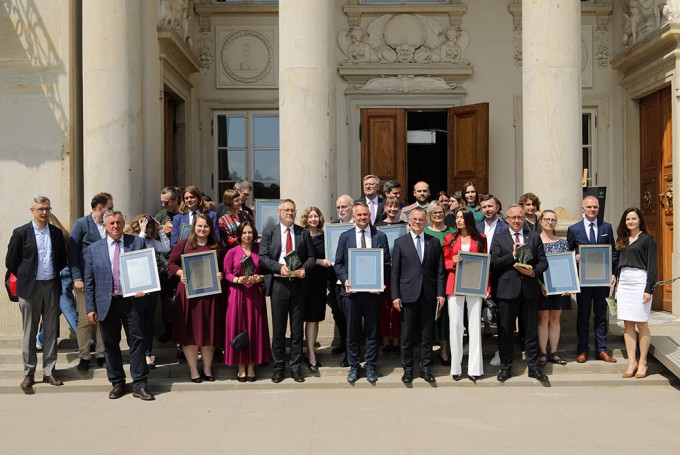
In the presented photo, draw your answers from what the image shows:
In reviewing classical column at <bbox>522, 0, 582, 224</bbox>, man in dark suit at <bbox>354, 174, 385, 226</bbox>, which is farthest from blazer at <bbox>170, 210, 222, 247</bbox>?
classical column at <bbox>522, 0, 582, 224</bbox>

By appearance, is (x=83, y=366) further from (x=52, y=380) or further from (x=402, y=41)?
(x=402, y=41)

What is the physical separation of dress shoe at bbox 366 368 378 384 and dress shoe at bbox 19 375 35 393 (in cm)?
367

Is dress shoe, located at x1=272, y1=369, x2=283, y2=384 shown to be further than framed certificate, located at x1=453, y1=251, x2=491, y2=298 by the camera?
Yes

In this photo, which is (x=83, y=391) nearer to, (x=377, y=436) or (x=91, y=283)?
(x=91, y=283)

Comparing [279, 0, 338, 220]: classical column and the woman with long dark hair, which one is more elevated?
[279, 0, 338, 220]: classical column

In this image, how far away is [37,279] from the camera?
8414 millimetres

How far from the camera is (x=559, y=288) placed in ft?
28.5

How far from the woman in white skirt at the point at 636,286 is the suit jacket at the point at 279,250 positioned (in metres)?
3.55

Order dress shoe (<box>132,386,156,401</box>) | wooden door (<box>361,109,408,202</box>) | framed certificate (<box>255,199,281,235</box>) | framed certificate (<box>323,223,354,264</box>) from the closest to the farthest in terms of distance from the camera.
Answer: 1. dress shoe (<box>132,386,156,401</box>)
2. framed certificate (<box>323,223,354,264</box>)
3. framed certificate (<box>255,199,281,235</box>)
4. wooden door (<box>361,109,408,202</box>)

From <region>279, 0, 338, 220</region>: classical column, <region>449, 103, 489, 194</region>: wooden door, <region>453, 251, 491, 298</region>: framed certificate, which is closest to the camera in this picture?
<region>453, 251, 491, 298</region>: framed certificate

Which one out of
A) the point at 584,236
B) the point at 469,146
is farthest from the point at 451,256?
the point at 469,146

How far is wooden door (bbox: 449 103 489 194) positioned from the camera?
13.3 m

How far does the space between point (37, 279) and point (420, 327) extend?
14.0 feet

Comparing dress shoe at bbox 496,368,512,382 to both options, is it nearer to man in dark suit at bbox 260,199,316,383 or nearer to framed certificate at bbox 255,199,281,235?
man in dark suit at bbox 260,199,316,383
